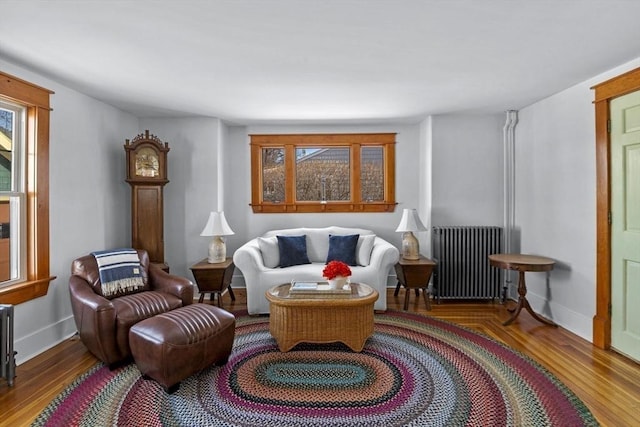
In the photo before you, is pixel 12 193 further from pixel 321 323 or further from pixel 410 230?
pixel 410 230

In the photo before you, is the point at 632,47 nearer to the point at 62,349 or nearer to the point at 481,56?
the point at 481,56

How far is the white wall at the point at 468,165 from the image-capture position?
439 cm

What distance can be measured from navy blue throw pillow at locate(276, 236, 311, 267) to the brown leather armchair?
1231mm

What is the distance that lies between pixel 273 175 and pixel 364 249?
1693 mm

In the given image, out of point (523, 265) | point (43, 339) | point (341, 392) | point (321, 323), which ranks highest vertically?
point (523, 265)

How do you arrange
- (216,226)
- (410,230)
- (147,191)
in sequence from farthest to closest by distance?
1. (410,230)
2. (216,226)
3. (147,191)

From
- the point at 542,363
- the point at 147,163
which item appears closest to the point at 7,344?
the point at 147,163

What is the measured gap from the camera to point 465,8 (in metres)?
1.92

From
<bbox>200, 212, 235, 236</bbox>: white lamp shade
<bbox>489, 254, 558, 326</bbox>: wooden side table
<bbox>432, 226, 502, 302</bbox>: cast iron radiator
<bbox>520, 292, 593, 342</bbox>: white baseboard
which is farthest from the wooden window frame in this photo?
<bbox>520, 292, 593, 342</bbox>: white baseboard

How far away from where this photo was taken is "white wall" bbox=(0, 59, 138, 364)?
288cm

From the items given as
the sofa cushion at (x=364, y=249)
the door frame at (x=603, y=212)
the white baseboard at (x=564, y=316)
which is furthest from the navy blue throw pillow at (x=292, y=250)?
the door frame at (x=603, y=212)

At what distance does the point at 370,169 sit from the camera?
487 cm

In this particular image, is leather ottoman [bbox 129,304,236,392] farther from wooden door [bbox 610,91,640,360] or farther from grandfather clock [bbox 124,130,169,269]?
wooden door [bbox 610,91,640,360]

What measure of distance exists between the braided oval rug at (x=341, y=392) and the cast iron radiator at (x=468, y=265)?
4.19 ft
